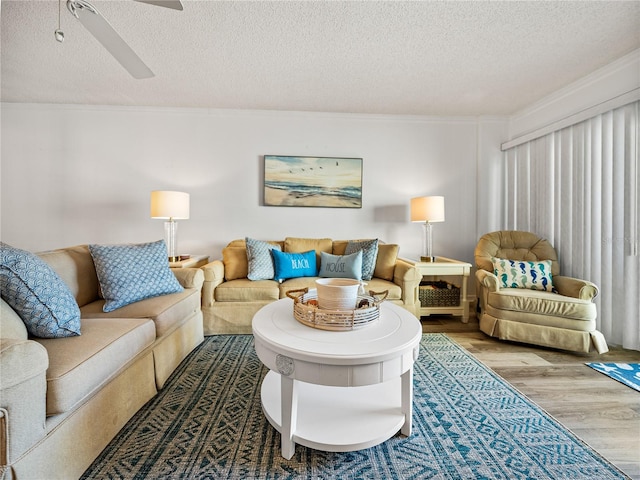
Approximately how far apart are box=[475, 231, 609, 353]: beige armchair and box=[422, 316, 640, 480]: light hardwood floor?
0.36 feet

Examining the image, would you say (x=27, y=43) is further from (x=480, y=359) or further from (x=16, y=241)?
(x=480, y=359)

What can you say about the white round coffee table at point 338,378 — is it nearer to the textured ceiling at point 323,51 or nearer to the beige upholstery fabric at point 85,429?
the beige upholstery fabric at point 85,429

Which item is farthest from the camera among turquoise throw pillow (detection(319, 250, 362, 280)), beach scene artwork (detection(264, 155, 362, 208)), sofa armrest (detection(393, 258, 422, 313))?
beach scene artwork (detection(264, 155, 362, 208))

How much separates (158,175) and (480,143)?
3.98m

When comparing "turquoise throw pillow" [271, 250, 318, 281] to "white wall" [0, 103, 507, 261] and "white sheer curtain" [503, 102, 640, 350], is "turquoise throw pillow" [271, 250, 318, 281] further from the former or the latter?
"white sheer curtain" [503, 102, 640, 350]

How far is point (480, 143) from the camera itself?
12.2 feet

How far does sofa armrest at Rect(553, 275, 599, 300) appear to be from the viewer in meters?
2.31

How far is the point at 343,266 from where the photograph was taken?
9.33 feet

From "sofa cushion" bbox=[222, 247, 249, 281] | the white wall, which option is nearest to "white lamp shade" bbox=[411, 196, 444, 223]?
the white wall

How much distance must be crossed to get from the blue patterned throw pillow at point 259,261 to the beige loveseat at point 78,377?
917mm

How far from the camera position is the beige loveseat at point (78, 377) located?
0.90m

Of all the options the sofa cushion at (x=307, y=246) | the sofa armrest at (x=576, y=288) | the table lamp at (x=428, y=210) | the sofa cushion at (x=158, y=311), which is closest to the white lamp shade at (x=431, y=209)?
the table lamp at (x=428, y=210)

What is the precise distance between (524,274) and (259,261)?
8.20 feet

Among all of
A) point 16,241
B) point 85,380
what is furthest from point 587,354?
point 16,241
